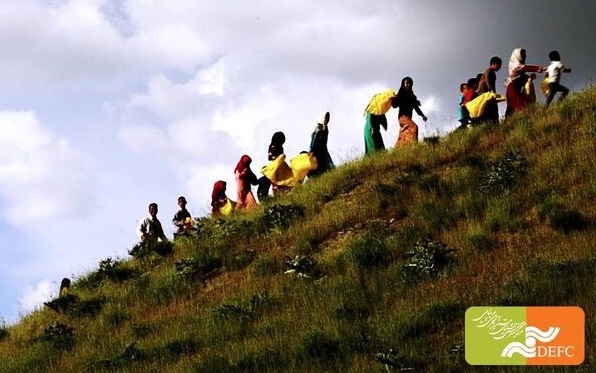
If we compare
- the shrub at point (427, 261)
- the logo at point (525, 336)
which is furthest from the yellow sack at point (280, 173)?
the logo at point (525, 336)

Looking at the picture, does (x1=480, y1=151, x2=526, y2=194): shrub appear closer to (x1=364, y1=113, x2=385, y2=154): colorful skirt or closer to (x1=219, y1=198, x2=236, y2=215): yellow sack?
(x1=364, y1=113, x2=385, y2=154): colorful skirt

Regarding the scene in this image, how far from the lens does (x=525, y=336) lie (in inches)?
364

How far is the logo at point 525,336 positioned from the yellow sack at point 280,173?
9700mm

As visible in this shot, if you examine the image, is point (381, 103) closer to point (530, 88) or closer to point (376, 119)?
point (376, 119)

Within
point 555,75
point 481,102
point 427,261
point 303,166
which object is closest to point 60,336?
point 427,261

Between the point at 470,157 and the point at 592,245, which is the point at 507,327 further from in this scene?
the point at 470,157

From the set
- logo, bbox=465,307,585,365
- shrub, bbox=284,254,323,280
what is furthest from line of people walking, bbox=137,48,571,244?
logo, bbox=465,307,585,365

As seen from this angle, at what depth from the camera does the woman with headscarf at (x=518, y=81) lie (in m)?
18.3

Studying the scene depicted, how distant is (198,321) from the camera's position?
1298 centimetres

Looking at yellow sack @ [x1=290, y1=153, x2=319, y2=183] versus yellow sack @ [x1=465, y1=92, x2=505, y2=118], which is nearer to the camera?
yellow sack @ [x1=465, y1=92, x2=505, y2=118]

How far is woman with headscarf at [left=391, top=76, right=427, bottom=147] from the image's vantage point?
1944 centimetres

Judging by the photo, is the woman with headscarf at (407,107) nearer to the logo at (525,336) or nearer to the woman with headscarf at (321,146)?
the woman with headscarf at (321,146)

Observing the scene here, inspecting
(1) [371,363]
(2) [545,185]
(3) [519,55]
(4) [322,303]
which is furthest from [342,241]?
(3) [519,55]

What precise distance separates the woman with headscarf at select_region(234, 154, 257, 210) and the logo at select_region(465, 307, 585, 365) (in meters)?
10.0
